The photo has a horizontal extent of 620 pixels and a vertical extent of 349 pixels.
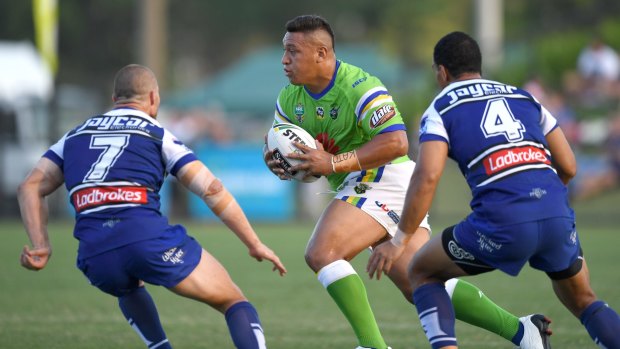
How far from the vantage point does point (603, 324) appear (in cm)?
558

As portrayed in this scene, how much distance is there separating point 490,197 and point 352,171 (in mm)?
1358

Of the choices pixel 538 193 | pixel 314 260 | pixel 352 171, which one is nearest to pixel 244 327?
pixel 314 260

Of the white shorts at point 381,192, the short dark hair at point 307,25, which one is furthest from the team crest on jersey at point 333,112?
the short dark hair at point 307,25

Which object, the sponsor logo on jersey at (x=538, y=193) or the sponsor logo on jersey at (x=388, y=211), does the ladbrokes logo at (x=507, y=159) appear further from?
the sponsor logo on jersey at (x=388, y=211)

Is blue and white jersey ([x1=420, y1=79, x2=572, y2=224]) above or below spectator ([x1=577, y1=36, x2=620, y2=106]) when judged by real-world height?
below

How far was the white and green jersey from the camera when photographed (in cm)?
667

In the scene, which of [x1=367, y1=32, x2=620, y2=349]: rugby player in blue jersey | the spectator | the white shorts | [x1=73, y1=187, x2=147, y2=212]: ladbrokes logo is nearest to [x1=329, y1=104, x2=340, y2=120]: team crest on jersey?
the white shorts

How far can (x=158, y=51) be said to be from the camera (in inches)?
952

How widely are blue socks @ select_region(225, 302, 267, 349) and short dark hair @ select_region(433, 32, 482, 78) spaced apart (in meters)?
1.78

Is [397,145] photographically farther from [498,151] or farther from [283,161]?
[498,151]

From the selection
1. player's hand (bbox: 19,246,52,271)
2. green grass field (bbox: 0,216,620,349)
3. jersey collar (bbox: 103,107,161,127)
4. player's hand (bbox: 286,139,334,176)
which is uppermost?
jersey collar (bbox: 103,107,161,127)

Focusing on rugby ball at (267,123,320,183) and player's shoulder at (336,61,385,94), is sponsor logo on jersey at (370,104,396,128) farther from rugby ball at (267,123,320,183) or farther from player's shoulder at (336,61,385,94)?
rugby ball at (267,123,320,183)

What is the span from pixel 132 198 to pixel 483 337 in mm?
3293

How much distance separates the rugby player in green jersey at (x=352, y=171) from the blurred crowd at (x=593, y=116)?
1146cm
